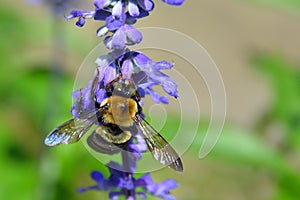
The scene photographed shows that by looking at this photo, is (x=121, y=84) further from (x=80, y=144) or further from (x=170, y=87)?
(x=80, y=144)

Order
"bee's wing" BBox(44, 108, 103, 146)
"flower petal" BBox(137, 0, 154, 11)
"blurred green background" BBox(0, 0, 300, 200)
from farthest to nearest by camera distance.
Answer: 1. "blurred green background" BBox(0, 0, 300, 200)
2. "bee's wing" BBox(44, 108, 103, 146)
3. "flower petal" BBox(137, 0, 154, 11)

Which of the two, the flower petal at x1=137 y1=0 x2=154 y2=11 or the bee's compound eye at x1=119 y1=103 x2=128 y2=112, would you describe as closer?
the flower petal at x1=137 y1=0 x2=154 y2=11

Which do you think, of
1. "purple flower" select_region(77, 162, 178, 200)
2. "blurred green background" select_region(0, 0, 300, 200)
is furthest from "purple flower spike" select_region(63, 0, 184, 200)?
"blurred green background" select_region(0, 0, 300, 200)

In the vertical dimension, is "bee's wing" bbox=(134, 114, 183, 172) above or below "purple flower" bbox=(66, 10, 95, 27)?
below

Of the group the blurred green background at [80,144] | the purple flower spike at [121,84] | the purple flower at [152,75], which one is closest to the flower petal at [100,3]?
the purple flower spike at [121,84]

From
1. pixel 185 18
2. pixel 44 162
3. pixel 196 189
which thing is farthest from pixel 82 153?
pixel 185 18

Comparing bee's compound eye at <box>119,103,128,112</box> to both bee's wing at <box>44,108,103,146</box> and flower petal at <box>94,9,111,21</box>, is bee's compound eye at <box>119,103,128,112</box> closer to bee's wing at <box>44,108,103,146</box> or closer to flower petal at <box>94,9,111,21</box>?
bee's wing at <box>44,108,103,146</box>

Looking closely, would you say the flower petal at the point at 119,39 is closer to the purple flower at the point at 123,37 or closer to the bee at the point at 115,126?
the purple flower at the point at 123,37
